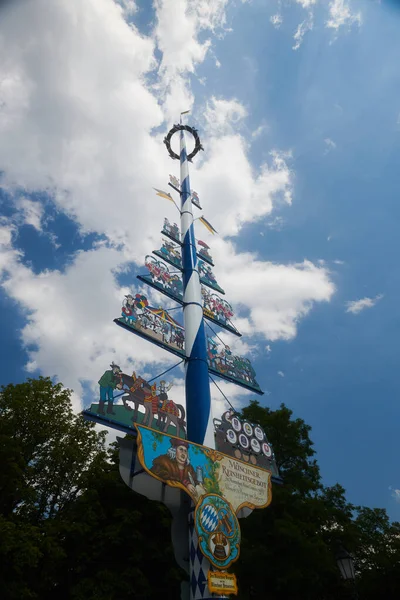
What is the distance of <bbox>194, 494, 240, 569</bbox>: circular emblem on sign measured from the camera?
8367 millimetres

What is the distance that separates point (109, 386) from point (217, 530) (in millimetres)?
3968

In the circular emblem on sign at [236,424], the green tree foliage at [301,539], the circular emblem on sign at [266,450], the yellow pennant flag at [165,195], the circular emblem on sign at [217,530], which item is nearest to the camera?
the circular emblem on sign at [217,530]

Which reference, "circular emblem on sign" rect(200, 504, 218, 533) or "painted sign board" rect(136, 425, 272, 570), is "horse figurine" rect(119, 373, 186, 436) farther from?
"circular emblem on sign" rect(200, 504, 218, 533)

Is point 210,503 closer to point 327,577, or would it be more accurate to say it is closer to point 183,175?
point 327,577

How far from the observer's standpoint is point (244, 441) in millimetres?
11383

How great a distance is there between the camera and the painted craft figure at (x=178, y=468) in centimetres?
837

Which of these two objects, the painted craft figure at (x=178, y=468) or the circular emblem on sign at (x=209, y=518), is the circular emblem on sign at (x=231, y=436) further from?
the circular emblem on sign at (x=209, y=518)

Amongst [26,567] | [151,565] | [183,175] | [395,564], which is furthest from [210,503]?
[183,175]

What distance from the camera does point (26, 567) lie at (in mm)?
11945

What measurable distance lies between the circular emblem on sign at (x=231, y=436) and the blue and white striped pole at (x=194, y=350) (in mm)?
573

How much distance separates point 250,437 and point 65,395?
7783 mm

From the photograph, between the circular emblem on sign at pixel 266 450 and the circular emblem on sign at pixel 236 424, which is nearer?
the circular emblem on sign at pixel 236 424

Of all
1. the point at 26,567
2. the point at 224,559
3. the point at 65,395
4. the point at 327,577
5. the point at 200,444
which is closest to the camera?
the point at 224,559

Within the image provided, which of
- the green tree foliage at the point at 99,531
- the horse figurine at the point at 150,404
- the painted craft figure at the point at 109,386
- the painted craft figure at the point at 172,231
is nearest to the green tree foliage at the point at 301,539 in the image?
the green tree foliage at the point at 99,531
